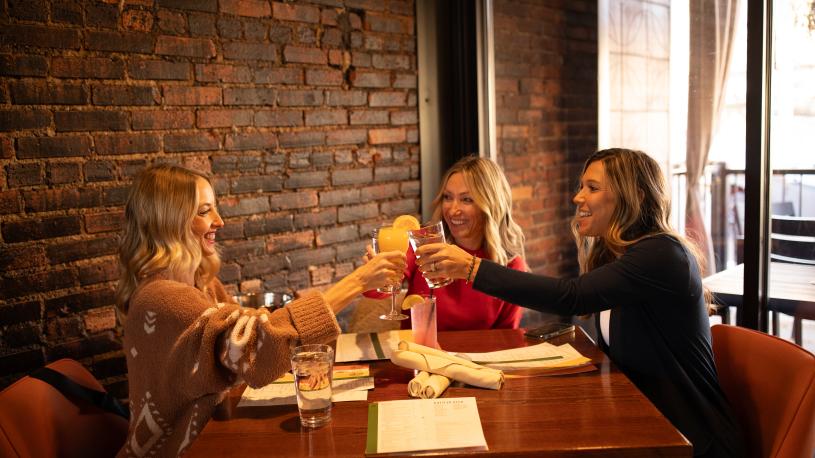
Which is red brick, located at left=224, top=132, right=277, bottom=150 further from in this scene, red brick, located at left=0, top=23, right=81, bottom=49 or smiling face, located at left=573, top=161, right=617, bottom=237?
smiling face, located at left=573, top=161, right=617, bottom=237

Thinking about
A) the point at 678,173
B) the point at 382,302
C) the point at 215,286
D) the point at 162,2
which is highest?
the point at 162,2

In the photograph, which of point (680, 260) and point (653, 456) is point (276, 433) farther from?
point (680, 260)

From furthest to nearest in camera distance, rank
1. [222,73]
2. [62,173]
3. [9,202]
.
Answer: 1. [222,73]
2. [62,173]
3. [9,202]

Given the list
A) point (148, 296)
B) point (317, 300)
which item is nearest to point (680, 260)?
point (317, 300)

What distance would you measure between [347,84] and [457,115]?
0.68 m

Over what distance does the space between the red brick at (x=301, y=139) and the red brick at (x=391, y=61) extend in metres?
0.50

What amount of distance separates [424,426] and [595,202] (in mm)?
919

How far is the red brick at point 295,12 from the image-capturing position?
10.0 feet

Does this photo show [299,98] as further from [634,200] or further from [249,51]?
[634,200]

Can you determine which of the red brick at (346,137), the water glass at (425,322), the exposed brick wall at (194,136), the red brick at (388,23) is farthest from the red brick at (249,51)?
the water glass at (425,322)

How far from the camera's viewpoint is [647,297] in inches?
72.4

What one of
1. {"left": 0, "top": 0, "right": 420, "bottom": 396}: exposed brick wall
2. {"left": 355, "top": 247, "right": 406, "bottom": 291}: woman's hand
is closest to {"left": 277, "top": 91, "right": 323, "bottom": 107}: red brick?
{"left": 0, "top": 0, "right": 420, "bottom": 396}: exposed brick wall

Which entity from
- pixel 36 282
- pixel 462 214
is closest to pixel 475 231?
pixel 462 214

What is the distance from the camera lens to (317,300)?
167 centimetres
